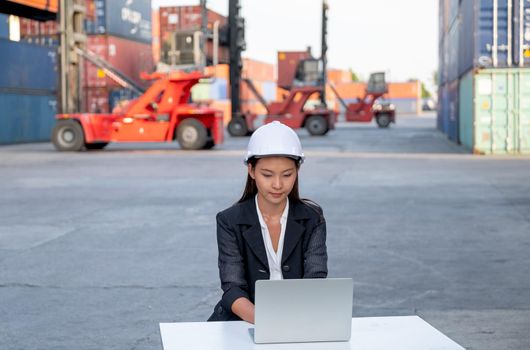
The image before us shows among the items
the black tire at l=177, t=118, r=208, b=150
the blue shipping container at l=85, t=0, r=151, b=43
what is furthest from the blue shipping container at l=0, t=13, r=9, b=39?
the black tire at l=177, t=118, r=208, b=150

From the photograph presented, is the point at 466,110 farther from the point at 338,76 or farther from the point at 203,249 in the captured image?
the point at 338,76

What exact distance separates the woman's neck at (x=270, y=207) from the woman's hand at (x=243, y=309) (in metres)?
0.36

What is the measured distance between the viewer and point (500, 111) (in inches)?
896

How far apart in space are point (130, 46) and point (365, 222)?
105 ft

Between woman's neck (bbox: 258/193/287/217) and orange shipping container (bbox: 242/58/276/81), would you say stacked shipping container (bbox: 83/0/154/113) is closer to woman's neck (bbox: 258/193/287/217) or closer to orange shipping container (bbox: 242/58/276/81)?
orange shipping container (bbox: 242/58/276/81)

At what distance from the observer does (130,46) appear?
4116 cm

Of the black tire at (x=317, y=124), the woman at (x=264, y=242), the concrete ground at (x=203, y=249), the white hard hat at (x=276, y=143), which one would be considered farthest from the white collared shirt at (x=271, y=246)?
the black tire at (x=317, y=124)

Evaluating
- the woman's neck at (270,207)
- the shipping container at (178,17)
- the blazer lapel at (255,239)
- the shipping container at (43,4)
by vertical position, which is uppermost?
the shipping container at (178,17)

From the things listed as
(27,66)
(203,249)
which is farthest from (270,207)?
(27,66)

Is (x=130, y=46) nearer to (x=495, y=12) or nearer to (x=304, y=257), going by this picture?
(x=495, y=12)

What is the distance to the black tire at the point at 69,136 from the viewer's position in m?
26.0

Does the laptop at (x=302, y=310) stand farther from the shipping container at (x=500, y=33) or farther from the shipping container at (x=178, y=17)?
the shipping container at (x=178, y=17)

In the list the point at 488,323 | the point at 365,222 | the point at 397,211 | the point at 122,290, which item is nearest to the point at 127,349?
the point at 122,290

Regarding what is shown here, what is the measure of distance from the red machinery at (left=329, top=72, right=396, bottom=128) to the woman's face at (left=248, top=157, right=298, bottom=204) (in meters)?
45.0
